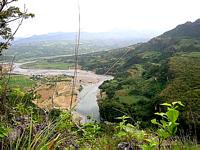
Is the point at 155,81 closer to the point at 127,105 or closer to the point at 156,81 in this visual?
the point at 127,105

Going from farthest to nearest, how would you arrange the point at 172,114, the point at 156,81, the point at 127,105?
the point at 127,105 < the point at 156,81 < the point at 172,114

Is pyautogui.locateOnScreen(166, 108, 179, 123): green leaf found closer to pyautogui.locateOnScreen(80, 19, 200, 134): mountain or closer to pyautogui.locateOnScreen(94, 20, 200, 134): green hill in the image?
pyautogui.locateOnScreen(80, 19, 200, 134): mountain

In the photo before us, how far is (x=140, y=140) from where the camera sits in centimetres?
216

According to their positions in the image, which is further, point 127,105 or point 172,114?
point 127,105

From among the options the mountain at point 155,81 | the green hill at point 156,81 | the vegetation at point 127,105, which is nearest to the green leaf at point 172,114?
the vegetation at point 127,105

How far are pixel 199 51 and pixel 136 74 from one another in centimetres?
1373

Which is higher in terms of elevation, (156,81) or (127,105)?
(156,81)

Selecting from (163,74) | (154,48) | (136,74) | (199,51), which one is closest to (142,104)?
(163,74)

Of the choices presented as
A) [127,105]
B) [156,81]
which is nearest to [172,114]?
[156,81]

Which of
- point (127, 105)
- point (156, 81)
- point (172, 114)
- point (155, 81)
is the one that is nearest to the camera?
point (172, 114)

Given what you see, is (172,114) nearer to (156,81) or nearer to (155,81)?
(156,81)

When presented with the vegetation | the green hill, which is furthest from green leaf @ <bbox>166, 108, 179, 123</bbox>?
the green hill

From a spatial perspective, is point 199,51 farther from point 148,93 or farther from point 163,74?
point 148,93

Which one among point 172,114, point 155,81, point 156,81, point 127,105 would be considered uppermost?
point 172,114
